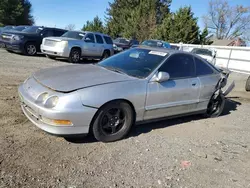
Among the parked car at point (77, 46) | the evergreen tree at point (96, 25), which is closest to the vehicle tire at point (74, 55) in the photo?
the parked car at point (77, 46)

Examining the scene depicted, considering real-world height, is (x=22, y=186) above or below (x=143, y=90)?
below

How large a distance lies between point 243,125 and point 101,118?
11.6ft

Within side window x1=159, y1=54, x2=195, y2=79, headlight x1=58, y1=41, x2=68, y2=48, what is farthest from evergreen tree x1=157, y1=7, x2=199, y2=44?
side window x1=159, y1=54, x2=195, y2=79

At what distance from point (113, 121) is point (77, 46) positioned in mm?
9238

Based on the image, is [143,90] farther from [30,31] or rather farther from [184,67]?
[30,31]

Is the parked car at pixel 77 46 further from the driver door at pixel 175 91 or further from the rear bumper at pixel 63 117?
the rear bumper at pixel 63 117

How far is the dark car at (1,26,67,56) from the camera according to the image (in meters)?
12.2

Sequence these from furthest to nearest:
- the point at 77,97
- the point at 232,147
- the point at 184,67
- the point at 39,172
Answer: the point at 184,67, the point at 232,147, the point at 77,97, the point at 39,172

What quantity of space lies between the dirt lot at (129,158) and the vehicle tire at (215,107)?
0.87 metres

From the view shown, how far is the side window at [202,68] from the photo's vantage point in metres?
5.11

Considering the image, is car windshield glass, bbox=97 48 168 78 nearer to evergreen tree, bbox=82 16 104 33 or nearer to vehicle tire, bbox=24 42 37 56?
vehicle tire, bbox=24 42 37 56

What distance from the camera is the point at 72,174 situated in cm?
294

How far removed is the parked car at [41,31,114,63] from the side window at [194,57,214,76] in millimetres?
7952

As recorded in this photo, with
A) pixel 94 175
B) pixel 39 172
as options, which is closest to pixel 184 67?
pixel 94 175
